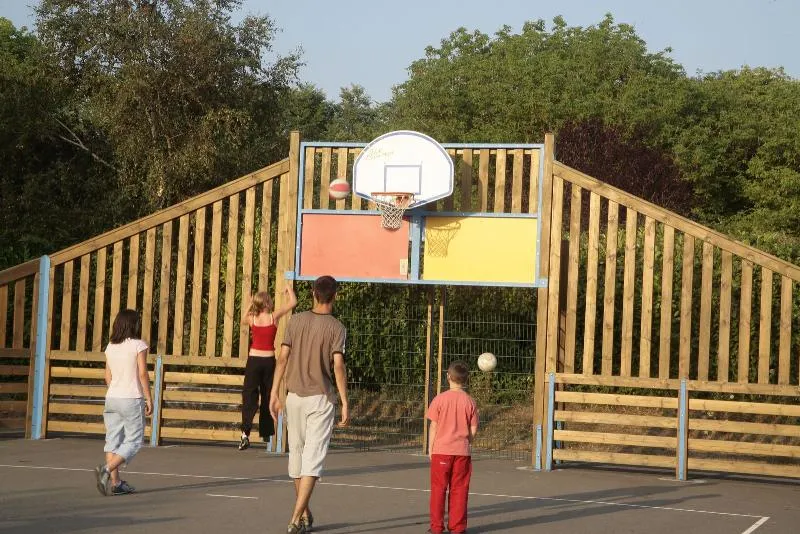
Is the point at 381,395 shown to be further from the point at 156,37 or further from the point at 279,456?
the point at 156,37

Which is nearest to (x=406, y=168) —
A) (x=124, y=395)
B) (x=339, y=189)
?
(x=339, y=189)

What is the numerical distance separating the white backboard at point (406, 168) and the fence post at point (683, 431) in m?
3.61

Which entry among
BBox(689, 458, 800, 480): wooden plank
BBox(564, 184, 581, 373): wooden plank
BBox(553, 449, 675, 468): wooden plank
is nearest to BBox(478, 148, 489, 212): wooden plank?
BBox(564, 184, 581, 373): wooden plank

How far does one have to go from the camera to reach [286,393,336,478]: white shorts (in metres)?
8.42

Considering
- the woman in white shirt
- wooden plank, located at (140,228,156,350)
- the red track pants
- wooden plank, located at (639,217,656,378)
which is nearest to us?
the red track pants

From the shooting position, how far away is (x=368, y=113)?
7119 centimetres

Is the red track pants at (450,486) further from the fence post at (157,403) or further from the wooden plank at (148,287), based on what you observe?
the wooden plank at (148,287)

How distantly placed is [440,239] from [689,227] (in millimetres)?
2995

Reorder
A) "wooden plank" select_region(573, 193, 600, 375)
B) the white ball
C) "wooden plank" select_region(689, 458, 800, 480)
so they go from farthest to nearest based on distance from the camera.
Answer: the white ball, "wooden plank" select_region(573, 193, 600, 375), "wooden plank" select_region(689, 458, 800, 480)

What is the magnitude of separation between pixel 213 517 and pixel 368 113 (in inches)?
2487

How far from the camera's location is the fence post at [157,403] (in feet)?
47.7

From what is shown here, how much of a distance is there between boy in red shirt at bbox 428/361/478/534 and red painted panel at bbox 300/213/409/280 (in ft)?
17.1

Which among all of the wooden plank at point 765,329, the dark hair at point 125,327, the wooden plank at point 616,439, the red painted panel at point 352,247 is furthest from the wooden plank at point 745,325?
the dark hair at point 125,327

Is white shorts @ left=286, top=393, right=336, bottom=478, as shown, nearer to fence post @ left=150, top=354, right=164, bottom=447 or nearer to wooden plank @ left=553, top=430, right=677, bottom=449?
wooden plank @ left=553, top=430, right=677, bottom=449
